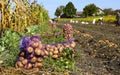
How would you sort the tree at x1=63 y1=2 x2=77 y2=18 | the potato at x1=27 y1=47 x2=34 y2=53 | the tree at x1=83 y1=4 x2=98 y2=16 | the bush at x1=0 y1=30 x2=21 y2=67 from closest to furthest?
the potato at x1=27 y1=47 x2=34 y2=53
the bush at x1=0 y1=30 x2=21 y2=67
the tree at x1=83 y1=4 x2=98 y2=16
the tree at x1=63 y1=2 x2=77 y2=18

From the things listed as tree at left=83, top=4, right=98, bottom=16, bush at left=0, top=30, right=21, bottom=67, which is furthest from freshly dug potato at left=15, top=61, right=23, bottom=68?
tree at left=83, top=4, right=98, bottom=16

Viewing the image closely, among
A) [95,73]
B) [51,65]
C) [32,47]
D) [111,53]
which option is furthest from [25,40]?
[111,53]

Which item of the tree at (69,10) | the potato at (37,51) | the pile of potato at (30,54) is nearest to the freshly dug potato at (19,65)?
the pile of potato at (30,54)

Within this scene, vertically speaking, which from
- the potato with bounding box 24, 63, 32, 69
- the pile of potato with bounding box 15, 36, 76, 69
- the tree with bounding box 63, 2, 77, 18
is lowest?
the tree with bounding box 63, 2, 77, 18

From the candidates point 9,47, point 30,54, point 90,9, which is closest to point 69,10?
point 90,9

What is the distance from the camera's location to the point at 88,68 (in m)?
10.8

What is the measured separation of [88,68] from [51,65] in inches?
91.1

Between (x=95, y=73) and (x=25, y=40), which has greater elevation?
(x=25, y=40)

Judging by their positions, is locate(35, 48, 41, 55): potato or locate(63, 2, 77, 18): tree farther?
locate(63, 2, 77, 18): tree

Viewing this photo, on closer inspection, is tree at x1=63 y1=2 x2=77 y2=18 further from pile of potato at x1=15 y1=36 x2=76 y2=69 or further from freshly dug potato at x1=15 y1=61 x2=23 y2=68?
freshly dug potato at x1=15 y1=61 x2=23 y2=68

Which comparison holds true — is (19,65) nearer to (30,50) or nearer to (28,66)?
(28,66)

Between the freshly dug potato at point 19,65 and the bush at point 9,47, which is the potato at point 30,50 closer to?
the freshly dug potato at point 19,65

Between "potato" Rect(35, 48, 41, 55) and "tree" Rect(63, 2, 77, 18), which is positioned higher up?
"potato" Rect(35, 48, 41, 55)

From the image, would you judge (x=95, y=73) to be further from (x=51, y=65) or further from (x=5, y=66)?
(x=5, y=66)
